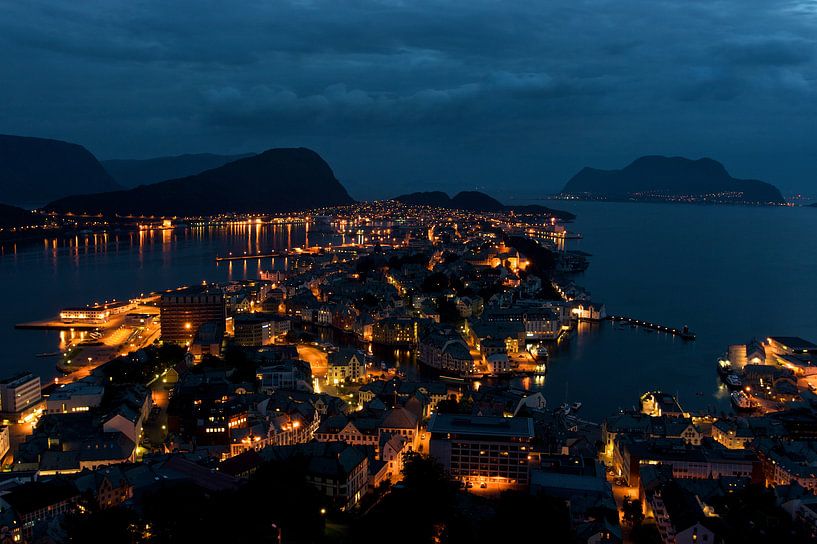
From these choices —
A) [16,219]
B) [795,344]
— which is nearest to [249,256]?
[16,219]

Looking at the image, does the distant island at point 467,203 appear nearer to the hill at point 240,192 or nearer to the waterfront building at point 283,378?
the hill at point 240,192

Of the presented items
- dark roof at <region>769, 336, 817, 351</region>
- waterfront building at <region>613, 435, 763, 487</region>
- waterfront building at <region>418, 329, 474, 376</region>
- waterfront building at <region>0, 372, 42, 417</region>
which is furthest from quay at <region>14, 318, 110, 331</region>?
dark roof at <region>769, 336, 817, 351</region>

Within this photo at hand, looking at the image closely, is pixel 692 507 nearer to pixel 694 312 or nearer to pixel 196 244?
pixel 694 312

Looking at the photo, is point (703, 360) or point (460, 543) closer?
point (460, 543)

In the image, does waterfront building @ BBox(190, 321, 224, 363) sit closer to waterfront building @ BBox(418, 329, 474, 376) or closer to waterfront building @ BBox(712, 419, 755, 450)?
waterfront building @ BBox(418, 329, 474, 376)

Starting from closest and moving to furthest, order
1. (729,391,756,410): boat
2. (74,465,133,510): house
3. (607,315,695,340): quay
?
1. (74,465,133,510): house
2. (729,391,756,410): boat
3. (607,315,695,340): quay

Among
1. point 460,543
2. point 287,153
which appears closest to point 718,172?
point 287,153
